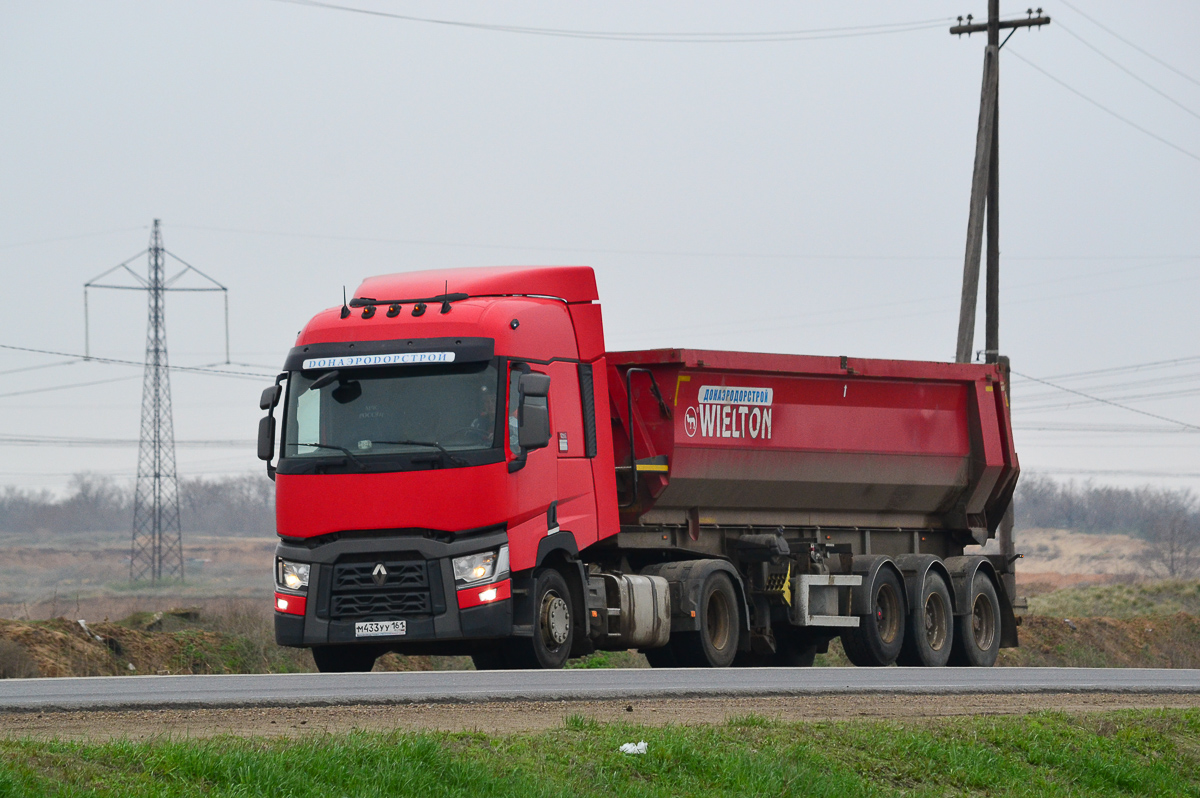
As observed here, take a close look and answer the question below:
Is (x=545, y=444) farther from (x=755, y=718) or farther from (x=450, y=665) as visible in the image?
(x=450, y=665)

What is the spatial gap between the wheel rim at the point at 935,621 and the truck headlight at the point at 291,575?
888 centimetres

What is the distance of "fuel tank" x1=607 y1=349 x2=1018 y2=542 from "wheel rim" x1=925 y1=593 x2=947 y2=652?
1114 mm

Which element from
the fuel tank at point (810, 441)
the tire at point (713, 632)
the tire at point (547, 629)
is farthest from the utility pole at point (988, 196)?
the tire at point (547, 629)

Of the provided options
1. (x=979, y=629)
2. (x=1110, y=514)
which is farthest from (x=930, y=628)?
(x=1110, y=514)

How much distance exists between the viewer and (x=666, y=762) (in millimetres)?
8492

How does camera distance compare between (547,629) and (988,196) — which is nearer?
(547,629)

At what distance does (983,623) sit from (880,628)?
8.02 ft

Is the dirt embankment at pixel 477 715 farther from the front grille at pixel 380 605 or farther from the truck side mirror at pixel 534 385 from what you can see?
the truck side mirror at pixel 534 385

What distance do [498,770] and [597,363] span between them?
8.06m

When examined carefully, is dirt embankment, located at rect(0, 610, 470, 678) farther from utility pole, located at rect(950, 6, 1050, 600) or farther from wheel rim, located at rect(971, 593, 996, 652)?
utility pole, located at rect(950, 6, 1050, 600)

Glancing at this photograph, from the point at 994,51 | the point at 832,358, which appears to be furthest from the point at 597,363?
the point at 994,51

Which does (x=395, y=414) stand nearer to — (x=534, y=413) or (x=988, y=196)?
(x=534, y=413)

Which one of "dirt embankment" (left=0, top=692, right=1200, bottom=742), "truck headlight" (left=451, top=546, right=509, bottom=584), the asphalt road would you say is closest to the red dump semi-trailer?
"truck headlight" (left=451, top=546, right=509, bottom=584)

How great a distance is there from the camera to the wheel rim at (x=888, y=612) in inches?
739
